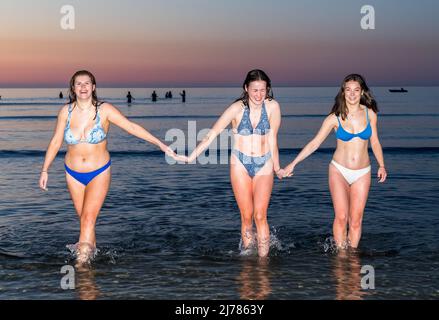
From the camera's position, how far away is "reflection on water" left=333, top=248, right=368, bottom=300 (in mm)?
7406

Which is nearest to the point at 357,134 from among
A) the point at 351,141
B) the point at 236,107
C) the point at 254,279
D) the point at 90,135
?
the point at 351,141

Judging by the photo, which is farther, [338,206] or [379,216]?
[379,216]

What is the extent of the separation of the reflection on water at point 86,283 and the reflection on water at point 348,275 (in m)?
2.93

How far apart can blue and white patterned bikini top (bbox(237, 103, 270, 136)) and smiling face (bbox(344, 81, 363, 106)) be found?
3.83 ft

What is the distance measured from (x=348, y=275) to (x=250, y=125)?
2.37m

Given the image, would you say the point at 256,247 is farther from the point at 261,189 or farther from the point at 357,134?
the point at 357,134

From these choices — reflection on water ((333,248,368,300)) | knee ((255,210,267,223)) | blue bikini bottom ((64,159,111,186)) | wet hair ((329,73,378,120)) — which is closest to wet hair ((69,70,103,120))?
blue bikini bottom ((64,159,111,186))

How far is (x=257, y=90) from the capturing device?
7.98 meters

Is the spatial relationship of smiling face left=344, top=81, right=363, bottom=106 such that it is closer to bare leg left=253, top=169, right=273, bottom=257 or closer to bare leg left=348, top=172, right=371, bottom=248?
bare leg left=348, top=172, right=371, bottom=248
